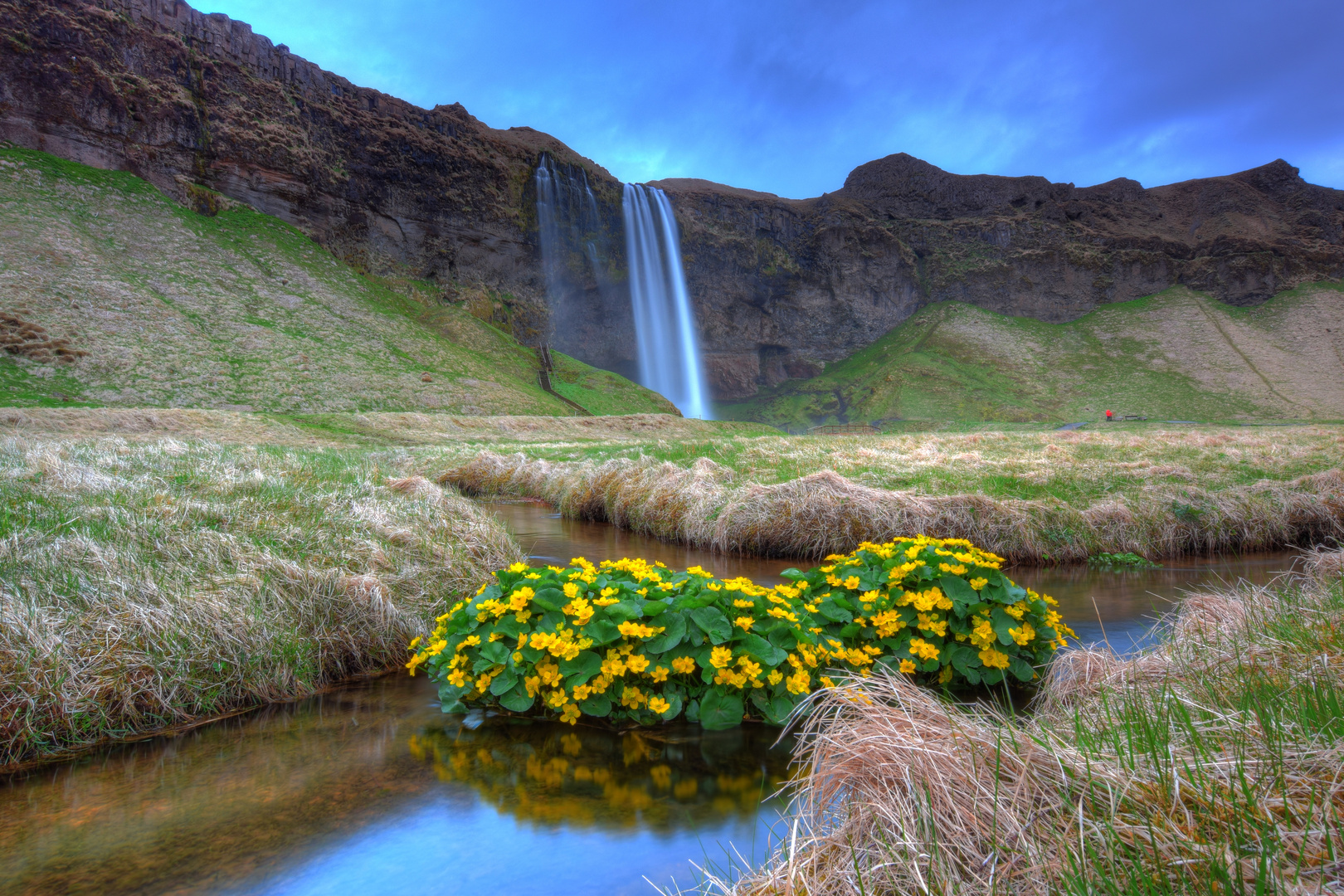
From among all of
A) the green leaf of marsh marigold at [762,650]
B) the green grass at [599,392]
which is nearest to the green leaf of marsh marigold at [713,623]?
the green leaf of marsh marigold at [762,650]

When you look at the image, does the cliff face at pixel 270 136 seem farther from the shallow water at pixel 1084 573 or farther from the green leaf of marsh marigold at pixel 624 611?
the green leaf of marsh marigold at pixel 624 611

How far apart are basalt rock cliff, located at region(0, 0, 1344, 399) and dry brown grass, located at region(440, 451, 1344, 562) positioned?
2445 inches

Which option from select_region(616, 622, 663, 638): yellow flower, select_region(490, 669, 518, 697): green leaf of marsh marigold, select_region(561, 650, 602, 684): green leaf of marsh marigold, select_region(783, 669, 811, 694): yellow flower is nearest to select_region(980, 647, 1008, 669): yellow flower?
select_region(783, 669, 811, 694): yellow flower

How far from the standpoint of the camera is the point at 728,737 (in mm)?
4121

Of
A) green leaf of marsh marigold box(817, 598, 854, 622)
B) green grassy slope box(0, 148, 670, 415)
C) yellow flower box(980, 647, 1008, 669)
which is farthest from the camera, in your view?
green grassy slope box(0, 148, 670, 415)

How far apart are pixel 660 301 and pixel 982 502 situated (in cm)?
7322

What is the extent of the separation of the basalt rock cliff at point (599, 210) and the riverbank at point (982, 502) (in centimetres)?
5938

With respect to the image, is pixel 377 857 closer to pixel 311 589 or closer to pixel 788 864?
pixel 788 864

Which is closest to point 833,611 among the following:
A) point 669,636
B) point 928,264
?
point 669,636

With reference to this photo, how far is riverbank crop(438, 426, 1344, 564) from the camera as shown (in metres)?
9.55

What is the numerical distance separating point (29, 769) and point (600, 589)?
3.31 m

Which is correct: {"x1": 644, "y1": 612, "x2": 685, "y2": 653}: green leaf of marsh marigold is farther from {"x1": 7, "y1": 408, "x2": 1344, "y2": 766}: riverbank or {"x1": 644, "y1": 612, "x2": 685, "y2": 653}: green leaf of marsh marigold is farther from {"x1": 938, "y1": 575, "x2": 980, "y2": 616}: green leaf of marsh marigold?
{"x1": 7, "y1": 408, "x2": 1344, "y2": 766}: riverbank

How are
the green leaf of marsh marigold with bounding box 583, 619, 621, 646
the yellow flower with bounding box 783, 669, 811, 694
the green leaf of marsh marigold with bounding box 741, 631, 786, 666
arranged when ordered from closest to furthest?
the yellow flower with bounding box 783, 669, 811, 694
the green leaf of marsh marigold with bounding box 741, 631, 786, 666
the green leaf of marsh marigold with bounding box 583, 619, 621, 646

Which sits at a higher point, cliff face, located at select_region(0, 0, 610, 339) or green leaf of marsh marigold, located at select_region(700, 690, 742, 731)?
cliff face, located at select_region(0, 0, 610, 339)
